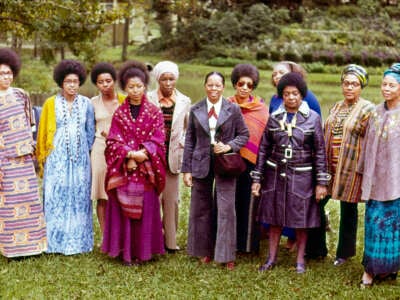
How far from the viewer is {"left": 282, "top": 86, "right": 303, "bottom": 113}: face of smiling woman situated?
5.05 metres

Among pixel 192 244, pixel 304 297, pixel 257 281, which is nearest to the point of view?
pixel 304 297

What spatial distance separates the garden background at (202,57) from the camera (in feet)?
16.0

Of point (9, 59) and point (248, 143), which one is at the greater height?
point (9, 59)

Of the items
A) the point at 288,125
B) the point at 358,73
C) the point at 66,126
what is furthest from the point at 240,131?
the point at 66,126

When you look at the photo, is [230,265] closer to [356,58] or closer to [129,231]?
[129,231]

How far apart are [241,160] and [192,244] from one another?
910mm

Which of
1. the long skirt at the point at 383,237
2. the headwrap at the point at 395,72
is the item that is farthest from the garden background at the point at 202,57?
the headwrap at the point at 395,72

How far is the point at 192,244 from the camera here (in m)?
5.45

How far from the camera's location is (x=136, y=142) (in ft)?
17.2

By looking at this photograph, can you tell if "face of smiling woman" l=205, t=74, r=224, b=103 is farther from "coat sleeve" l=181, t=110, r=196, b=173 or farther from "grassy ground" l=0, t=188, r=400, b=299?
"grassy ground" l=0, t=188, r=400, b=299

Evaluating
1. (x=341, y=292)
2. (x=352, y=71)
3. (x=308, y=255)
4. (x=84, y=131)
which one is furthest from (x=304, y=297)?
(x=84, y=131)

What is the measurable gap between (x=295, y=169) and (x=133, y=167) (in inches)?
54.7

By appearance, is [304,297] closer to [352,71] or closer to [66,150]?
[352,71]

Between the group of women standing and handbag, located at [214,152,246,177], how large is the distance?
2.3 inches
